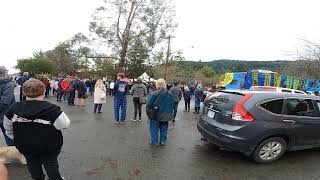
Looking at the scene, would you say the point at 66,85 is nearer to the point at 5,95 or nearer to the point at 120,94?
the point at 120,94

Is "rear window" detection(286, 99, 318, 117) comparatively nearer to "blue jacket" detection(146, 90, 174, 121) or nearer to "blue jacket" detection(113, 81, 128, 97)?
"blue jacket" detection(146, 90, 174, 121)

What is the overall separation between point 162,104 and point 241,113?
1804 millimetres

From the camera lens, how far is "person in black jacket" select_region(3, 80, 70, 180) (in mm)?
3637

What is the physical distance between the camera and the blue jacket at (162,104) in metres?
7.22

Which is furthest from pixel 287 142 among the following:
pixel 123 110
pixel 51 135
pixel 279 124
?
pixel 123 110

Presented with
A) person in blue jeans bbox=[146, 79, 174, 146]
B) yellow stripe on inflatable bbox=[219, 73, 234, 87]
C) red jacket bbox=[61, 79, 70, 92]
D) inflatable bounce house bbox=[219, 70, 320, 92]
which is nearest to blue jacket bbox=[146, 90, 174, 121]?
person in blue jeans bbox=[146, 79, 174, 146]

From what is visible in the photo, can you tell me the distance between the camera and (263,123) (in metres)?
6.29

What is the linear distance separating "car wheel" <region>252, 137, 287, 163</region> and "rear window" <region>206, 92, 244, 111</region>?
3.12 feet

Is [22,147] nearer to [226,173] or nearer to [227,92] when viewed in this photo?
[226,173]

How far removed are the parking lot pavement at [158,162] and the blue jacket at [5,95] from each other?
39.0 inches

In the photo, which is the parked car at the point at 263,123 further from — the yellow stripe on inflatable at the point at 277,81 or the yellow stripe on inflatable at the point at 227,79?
the yellow stripe on inflatable at the point at 227,79

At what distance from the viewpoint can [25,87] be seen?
3791mm

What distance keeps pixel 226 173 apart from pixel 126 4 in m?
34.2

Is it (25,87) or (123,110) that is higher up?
(25,87)
